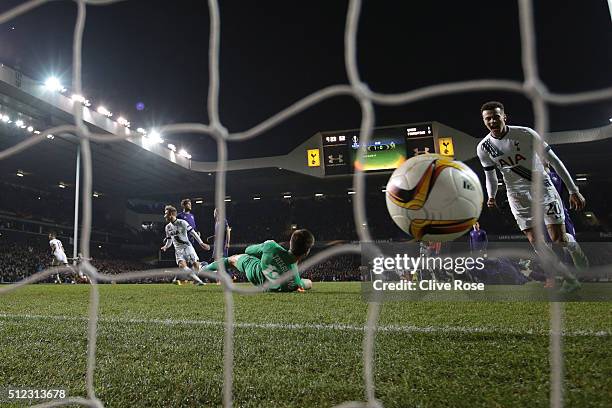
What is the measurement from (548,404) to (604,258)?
47.9 feet

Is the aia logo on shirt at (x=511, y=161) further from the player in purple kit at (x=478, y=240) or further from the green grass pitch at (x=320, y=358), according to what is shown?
the player in purple kit at (x=478, y=240)

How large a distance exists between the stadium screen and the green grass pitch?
11.2 metres

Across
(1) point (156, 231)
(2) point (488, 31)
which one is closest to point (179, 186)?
(1) point (156, 231)

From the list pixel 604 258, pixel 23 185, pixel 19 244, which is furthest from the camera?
pixel 23 185

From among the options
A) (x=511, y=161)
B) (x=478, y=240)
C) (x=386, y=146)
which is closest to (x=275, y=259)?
(x=511, y=161)

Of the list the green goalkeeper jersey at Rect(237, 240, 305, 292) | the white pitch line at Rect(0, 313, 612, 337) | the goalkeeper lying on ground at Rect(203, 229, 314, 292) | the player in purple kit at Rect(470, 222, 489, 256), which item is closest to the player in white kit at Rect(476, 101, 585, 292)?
the white pitch line at Rect(0, 313, 612, 337)

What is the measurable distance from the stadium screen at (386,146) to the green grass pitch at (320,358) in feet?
36.7

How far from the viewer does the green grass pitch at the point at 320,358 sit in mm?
1357

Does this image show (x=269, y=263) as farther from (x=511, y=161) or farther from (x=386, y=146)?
(x=386, y=146)

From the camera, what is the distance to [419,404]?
1258 mm

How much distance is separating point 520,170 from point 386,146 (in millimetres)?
10993

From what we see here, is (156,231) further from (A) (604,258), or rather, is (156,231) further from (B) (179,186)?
(A) (604,258)

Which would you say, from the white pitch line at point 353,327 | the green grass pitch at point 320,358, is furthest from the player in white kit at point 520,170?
the white pitch line at point 353,327

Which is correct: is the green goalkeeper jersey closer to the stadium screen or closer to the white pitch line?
the white pitch line
